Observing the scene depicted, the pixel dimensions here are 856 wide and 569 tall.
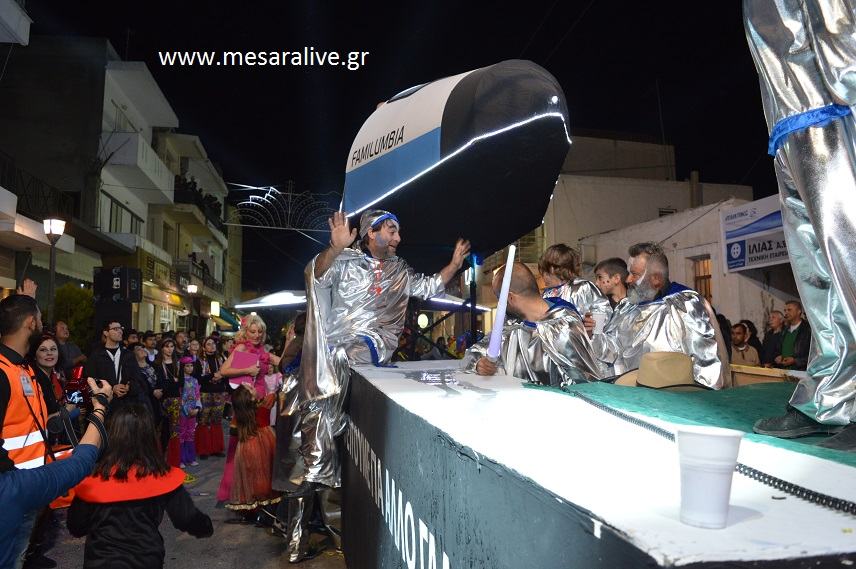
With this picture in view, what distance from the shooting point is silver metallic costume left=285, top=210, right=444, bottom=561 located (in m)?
4.10

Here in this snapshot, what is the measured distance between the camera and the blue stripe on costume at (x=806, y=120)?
175 cm

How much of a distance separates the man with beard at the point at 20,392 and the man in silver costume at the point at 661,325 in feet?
12.4

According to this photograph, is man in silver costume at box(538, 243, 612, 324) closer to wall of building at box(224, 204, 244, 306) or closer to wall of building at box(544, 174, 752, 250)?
wall of building at box(544, 174, 752, 250)

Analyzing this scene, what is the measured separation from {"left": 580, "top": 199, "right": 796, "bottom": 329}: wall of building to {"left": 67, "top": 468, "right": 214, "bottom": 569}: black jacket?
45.2 ft

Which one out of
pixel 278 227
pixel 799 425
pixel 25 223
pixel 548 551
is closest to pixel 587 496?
pixel 548 551

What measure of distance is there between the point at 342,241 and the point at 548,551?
10.6 feet

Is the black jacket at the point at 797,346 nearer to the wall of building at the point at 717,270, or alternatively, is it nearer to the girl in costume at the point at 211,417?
the wall of building at the point at 717,270

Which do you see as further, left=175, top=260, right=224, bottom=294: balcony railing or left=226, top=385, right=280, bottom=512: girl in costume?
left=175, top=260, right=224, bottom=294: balcony railing

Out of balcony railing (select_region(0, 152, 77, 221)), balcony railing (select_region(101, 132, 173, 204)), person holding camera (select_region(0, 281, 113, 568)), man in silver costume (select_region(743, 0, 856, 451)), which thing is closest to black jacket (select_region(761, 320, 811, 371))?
man in silver costume (select_region(743, 0, 856, 451))

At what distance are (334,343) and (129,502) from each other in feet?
5.17

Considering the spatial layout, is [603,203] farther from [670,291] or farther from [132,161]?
[670,291]

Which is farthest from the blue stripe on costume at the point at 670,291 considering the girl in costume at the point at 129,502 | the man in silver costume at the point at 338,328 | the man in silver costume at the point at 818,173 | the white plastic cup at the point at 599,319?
the girl in costume at the point at 129,502

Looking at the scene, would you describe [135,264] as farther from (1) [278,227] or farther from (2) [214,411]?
(2) [214,411]

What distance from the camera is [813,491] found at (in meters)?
0.97
